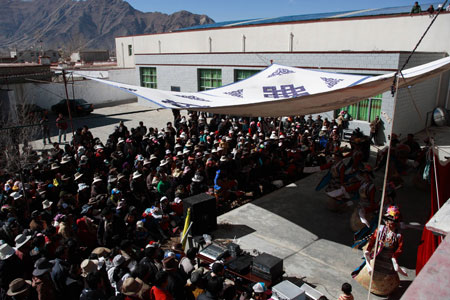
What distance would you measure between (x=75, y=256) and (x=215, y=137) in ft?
27.1

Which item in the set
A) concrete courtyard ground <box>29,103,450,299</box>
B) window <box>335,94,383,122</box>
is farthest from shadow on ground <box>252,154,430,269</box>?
window <box>335,94,383,122</box>

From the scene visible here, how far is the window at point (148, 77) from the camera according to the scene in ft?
92.3

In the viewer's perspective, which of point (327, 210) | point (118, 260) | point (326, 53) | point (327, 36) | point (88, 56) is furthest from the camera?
point (88, 56)

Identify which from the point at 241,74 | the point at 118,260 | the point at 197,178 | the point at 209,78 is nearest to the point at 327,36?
the point at 241,74

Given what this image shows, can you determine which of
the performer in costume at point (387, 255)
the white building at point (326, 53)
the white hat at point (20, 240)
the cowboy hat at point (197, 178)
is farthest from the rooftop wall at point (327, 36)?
the white hat at point (20, 240)

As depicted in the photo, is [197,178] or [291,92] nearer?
[291,92]

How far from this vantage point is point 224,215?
8609mm

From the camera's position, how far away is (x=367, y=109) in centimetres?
1592

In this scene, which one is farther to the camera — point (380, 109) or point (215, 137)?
point (380, 109)

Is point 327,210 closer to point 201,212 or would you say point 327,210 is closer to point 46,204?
point 201,212

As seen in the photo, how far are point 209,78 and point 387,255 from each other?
19.7m

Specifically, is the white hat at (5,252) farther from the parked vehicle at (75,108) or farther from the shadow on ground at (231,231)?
the parked vehicle at (75,108)

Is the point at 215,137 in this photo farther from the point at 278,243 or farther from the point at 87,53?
the point at 87,53

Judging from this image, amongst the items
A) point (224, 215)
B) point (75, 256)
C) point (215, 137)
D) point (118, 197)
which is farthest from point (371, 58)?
point (75, 256)
